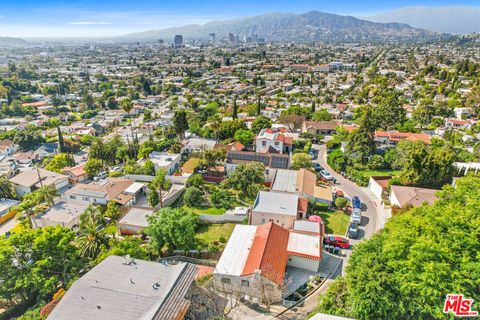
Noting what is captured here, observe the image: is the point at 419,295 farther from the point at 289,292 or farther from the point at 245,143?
the point at 245,143

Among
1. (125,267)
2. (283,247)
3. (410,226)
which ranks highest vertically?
(410,226)

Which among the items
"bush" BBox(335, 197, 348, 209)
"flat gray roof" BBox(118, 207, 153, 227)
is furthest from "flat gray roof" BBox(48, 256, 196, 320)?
"bush" BBox(335, 197, 348, 209)

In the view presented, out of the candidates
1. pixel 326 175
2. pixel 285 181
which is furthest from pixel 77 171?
pixel 326 175

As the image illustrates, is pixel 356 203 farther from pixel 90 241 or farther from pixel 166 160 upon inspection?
pixel 90 241

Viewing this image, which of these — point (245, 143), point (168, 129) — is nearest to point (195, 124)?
point (168, 129)

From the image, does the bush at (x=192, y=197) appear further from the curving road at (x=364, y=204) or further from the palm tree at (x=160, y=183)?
the curving road at (x=364, y=204)
